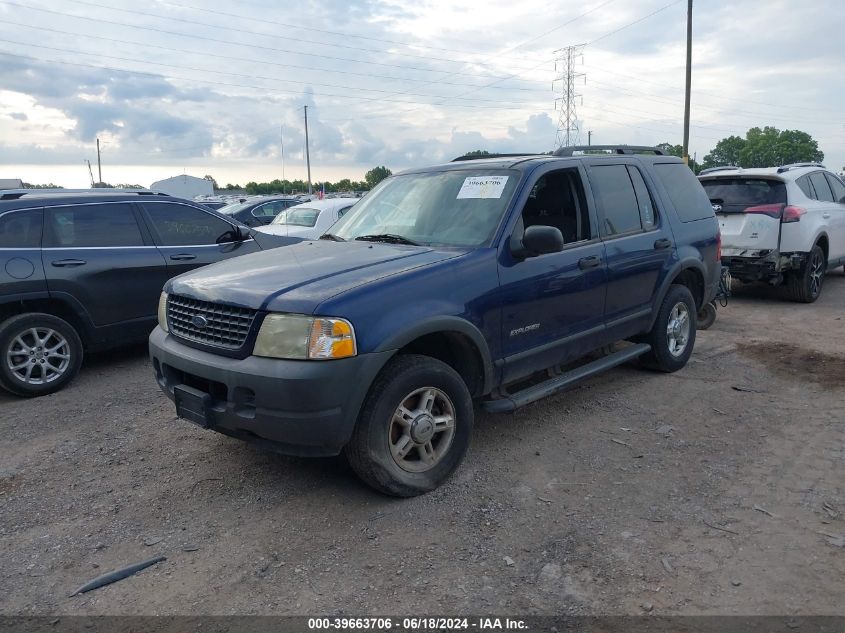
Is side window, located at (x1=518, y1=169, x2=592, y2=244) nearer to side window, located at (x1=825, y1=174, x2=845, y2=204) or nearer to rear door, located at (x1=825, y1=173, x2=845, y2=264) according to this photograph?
rear door, located at (x1=825, y1=173, x2=845, y2=264)

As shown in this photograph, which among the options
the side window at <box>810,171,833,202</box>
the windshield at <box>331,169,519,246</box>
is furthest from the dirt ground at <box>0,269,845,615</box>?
the side window at <box>810,171,833,202</box>

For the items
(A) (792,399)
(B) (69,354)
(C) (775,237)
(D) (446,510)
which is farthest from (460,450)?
(C) (775,237)

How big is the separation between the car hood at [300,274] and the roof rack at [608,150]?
1640mm

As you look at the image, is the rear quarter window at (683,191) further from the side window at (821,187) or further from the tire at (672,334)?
the side window at (821,187)

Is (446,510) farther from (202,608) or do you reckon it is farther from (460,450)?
(202,608)

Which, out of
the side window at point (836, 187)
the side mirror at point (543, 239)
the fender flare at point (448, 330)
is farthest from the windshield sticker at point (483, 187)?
the side window at point (836, 187)

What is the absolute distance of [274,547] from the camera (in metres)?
3.31

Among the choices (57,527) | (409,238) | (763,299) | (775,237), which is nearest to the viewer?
(57,527)

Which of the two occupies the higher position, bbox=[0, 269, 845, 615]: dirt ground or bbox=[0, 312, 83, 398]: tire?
bbox=[0, 312, 83, 398]: tire

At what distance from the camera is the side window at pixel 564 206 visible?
472 centimetres

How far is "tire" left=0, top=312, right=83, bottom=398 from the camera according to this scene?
5.64 meters

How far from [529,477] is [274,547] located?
1580 millimetres

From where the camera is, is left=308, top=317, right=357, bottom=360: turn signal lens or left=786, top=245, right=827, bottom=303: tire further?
left=786, top=245, right=827, bottom=303: tire

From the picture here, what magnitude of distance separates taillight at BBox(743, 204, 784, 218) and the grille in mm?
7768
